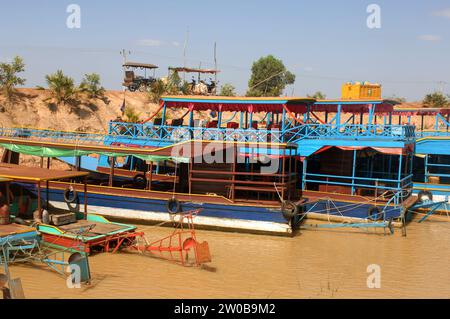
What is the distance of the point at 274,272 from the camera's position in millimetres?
11477

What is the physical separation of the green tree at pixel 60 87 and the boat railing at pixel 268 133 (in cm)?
1431

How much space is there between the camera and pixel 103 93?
1491 inches

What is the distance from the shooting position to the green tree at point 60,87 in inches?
1261

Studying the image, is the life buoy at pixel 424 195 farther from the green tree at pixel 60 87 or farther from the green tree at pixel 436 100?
the green tree at pixel 436 100

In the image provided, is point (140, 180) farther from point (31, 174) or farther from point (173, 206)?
point (31, 174)

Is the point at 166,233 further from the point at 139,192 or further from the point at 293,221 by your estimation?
the point at 293,221

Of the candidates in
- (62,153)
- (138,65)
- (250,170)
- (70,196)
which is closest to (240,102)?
(250,170)

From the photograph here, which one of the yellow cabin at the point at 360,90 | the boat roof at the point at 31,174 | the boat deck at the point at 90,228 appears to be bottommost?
the boat deck at the point at 90,228

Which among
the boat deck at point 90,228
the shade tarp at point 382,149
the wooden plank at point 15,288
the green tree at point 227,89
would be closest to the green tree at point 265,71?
the green tree at point 227,89

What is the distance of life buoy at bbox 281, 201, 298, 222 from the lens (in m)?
14.5

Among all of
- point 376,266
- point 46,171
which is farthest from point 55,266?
point 376,266

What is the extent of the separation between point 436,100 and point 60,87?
3717 cm

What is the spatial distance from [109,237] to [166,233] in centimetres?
305

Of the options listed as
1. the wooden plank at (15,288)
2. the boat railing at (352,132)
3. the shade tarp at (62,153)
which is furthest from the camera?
the boat railing at (352,132)
